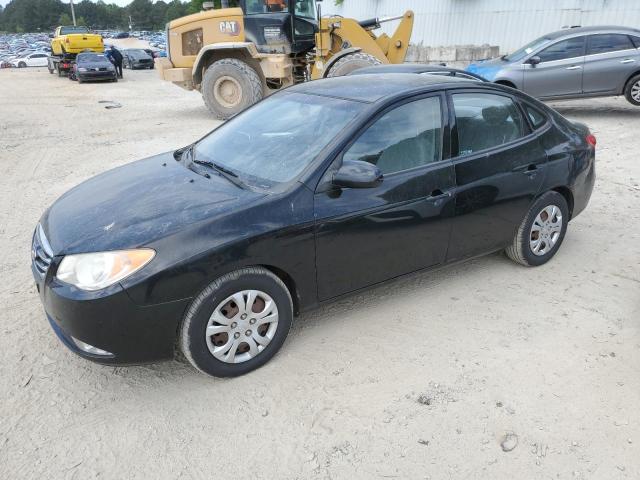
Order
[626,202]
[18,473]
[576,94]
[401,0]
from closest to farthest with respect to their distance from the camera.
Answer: [18,473] < [626,202] < [576,94] < [401,0]

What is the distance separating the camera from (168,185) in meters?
3.35

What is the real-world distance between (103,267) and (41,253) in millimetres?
591

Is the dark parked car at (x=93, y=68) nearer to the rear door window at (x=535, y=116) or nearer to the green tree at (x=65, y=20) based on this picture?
the rear door window at (x=535, y=116)

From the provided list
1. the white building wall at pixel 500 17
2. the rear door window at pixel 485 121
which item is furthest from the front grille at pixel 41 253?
the white building wall at pixel 500 17

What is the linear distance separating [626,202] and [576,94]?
581 cm

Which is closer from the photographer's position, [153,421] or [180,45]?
[153,421]

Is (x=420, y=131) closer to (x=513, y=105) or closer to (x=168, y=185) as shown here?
(x=513, y=105)

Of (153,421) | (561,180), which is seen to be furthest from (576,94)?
(153,421)

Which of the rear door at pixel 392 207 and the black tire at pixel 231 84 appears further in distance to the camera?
the black tire at pixel 231 84

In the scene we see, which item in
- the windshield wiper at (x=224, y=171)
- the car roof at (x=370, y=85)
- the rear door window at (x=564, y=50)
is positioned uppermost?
the rear door window at (x=564, y=50)

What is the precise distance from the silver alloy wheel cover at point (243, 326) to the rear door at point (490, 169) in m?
1.49

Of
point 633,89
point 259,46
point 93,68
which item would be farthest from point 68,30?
point 633,89

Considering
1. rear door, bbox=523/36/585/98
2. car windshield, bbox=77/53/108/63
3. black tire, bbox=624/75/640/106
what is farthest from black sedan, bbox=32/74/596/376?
car windshield, bbox=77/53/108/63

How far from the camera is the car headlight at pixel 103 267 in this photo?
8.78 ft
